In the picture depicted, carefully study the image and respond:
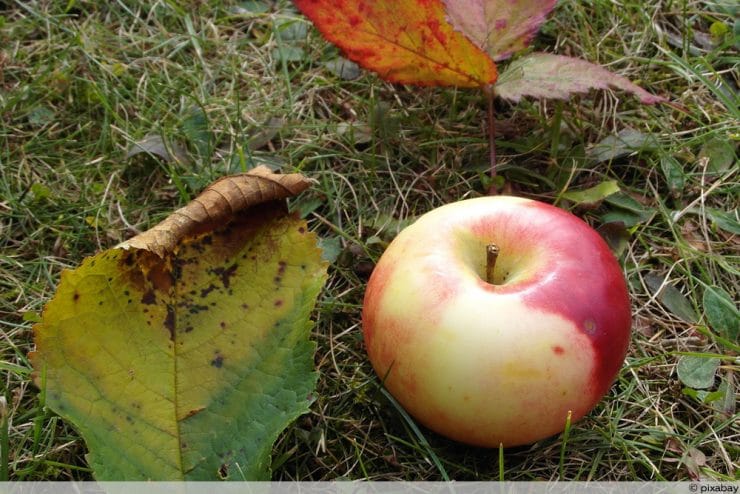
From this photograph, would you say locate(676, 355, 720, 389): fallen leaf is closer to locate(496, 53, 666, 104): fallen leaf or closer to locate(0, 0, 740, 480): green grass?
locate(0, 0, 740, 480): green grass

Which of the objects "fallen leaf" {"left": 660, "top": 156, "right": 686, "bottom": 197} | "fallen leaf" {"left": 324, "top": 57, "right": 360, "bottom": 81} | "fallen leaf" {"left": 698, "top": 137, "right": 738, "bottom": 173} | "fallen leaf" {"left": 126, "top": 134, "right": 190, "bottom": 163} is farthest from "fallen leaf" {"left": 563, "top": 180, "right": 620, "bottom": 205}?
"fallen leaf" {"left": 126, "top": 134, "right": 190, "bottom": 163}

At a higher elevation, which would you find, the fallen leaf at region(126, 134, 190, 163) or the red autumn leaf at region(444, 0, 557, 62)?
the red autumn leaf at region(444, 0, 557, 62)

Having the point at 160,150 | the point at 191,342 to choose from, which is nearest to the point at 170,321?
the point at 191,342

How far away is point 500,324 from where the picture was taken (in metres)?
1.33

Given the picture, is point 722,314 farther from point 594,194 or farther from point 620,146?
point 620,146

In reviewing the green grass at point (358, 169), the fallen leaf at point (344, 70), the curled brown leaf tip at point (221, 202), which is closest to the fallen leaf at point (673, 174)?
the green grass at point (358, 169)

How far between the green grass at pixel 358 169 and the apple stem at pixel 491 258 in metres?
0.35

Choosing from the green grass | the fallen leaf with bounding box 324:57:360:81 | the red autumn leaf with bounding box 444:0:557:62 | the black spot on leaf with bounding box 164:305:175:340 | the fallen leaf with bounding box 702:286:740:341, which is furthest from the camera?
the fallen leaf with bounding box 324:57:360:81

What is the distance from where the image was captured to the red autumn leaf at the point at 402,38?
1.77 metres

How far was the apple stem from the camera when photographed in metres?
1.42

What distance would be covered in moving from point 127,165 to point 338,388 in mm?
858

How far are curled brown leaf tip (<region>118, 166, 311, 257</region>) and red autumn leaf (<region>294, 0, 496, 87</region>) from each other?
0.43m

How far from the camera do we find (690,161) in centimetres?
204

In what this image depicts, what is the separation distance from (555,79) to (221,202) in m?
0.81
